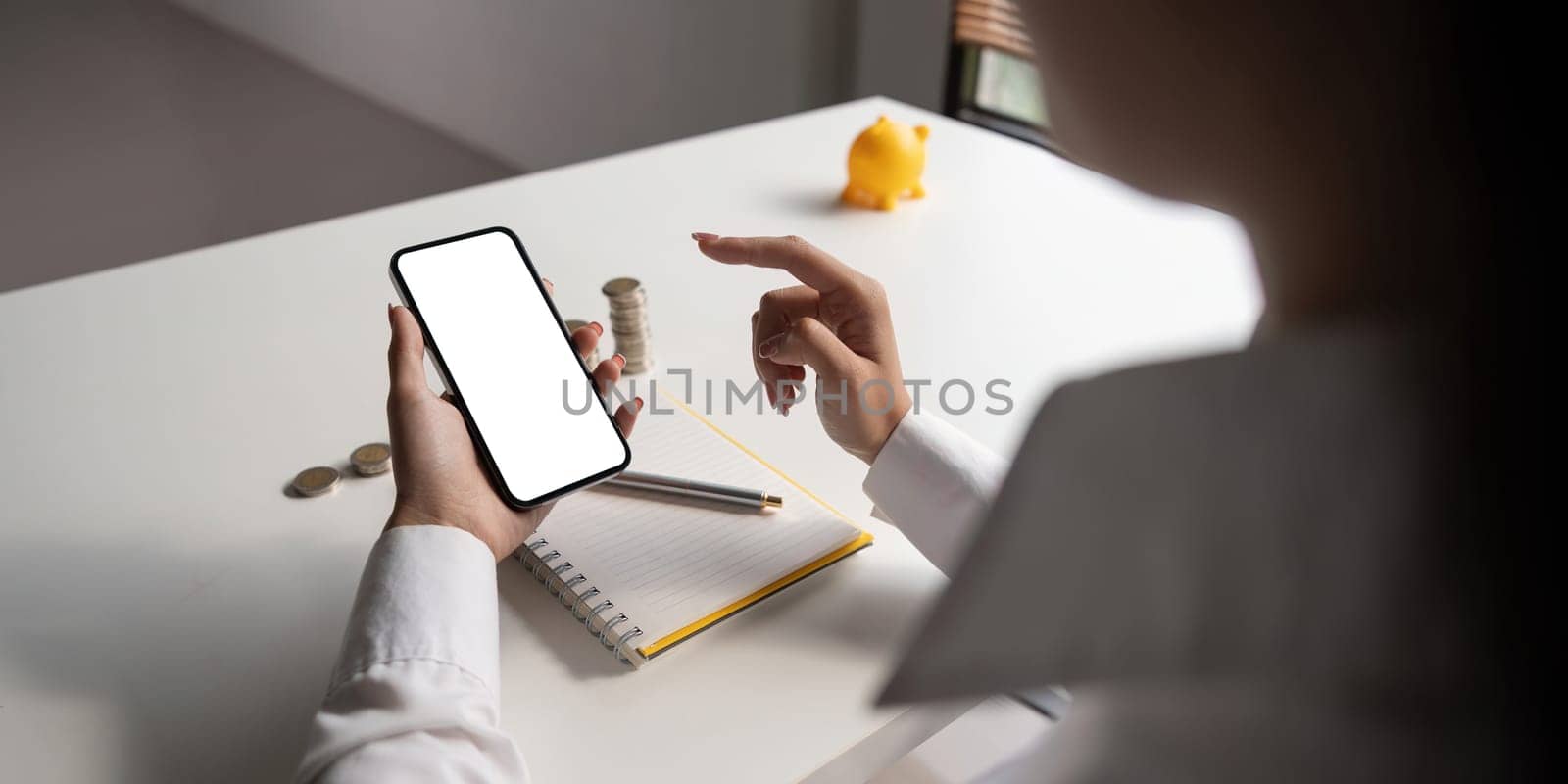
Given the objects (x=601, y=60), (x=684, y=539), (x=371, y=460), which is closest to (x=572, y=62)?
(x=601, y=60)

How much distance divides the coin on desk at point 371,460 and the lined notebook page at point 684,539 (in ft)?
0.56

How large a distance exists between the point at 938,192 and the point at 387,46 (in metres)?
3.16

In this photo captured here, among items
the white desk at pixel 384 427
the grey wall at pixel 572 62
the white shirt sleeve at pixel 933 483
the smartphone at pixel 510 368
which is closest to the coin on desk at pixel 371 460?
the white desk at pixel 384 427

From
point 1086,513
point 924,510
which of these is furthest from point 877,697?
point 924,510

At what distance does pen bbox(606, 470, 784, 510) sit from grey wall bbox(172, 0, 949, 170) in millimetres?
1978

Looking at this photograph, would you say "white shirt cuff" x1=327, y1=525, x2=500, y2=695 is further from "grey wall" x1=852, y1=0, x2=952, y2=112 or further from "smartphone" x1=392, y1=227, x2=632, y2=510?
"grey wall" x1=852, y1=0, x2=952, y2=112

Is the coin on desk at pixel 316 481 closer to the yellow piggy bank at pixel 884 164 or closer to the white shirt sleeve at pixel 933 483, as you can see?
the white shirt sleeve at pixel 933 483

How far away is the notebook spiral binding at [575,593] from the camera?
2.27 ft

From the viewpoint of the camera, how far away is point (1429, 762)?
29cm

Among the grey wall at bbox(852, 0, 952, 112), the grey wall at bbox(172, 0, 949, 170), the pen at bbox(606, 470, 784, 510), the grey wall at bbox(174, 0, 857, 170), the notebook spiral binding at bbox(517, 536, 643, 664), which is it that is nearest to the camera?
the notebook spiral binding at bbox(517, 536, 643, 664)

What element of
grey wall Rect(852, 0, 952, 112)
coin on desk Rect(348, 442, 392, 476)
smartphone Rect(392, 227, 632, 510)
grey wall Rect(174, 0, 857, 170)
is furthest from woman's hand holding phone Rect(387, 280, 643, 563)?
grey wall Rect(174, 0, 857, 170)

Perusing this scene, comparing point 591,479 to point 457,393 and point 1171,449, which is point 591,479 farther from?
point 1171,449

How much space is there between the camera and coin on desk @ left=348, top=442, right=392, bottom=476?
2.85 feet

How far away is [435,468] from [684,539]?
19cm
